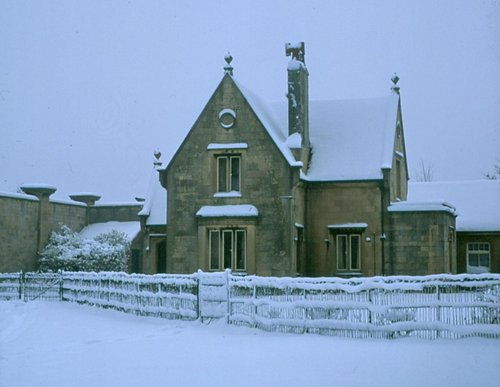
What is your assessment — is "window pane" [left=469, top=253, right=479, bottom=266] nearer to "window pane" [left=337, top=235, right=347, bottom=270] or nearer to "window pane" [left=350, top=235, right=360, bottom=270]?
"window pane" [left=350, top=235, right=360, bottom=270]

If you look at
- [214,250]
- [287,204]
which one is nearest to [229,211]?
[214,250]

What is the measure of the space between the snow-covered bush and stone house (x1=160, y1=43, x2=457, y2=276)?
10.6 metres

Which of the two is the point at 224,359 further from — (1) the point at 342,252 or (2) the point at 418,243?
(1) the point at 342,252

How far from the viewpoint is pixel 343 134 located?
113ft

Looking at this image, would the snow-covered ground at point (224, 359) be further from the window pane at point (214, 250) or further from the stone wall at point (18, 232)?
the stone wall at point (18, 232)

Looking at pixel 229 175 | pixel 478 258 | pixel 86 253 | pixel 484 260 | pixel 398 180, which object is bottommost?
pixel 484 260

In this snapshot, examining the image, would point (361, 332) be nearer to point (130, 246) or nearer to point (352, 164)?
point (352, 164)

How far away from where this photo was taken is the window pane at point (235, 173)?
3145 centimetres

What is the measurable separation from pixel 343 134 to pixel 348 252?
5.67m

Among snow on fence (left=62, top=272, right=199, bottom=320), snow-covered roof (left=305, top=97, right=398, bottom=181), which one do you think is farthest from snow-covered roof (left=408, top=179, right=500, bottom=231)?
snow on fence (left=62, top=272, right=199, bottom=320)

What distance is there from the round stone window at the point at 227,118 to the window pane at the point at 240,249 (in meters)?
4.44

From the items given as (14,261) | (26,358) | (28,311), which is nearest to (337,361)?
(26,358)

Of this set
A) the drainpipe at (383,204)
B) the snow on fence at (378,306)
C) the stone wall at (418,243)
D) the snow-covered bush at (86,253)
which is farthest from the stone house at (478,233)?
the snow on fence at (378,306)

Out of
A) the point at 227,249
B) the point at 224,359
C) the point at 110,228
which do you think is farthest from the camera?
the point at 110,228
